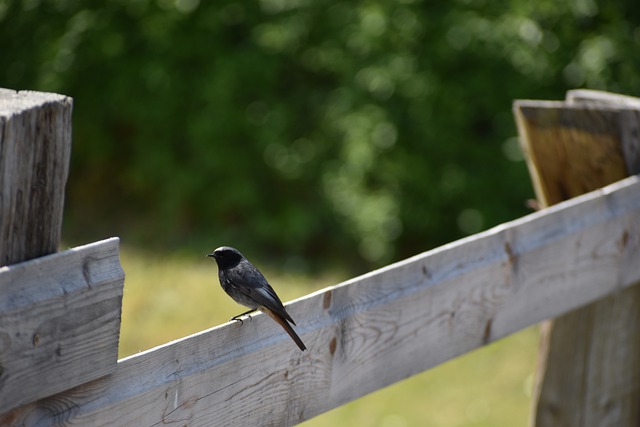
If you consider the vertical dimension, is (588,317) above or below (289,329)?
below

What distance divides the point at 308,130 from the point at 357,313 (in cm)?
469

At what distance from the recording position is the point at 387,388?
518 centimetres

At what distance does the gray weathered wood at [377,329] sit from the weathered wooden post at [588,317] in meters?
0.12

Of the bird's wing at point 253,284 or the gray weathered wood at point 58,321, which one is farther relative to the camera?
the bird's wing at point 253,284

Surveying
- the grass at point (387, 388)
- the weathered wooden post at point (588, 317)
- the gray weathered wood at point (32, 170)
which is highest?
the gray weathered wood at point (32, 170)

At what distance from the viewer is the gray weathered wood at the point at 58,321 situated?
1.20 metres

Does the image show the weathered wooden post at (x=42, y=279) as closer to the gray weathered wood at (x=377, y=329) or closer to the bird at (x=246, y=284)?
the gray weathered wood at (x=377, y=329)

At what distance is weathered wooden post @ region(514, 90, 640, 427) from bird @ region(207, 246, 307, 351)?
3.05 feet

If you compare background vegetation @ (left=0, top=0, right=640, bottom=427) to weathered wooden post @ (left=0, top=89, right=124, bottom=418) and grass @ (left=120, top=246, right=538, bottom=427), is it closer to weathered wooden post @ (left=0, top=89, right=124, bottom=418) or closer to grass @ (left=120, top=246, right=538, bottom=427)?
grass @ (left=120, top=246, right=538, bottom=427)

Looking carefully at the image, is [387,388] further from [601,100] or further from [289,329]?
[289,329]

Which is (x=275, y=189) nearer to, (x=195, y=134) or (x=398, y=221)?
(x=195, y=134)

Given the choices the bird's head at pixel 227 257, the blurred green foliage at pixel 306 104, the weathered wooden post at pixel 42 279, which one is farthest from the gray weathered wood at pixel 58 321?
the blurred green foliage at pixel 306 104

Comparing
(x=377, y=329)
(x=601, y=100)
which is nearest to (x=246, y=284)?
(x=377, y=329)

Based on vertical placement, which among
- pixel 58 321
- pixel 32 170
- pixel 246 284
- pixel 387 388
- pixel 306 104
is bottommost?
pixel 387 388
